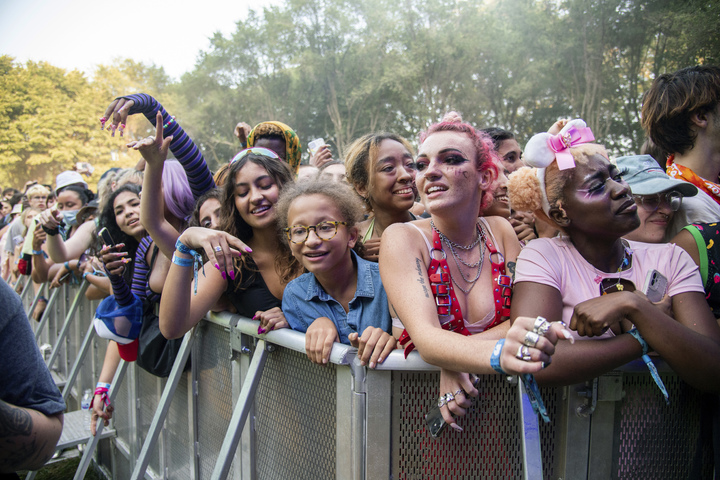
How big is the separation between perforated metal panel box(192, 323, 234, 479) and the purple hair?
3.26 feet

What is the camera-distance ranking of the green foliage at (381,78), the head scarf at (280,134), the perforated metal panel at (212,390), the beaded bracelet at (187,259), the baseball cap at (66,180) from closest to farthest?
1. the beaded bracelet at (187,259)
2. the perforated metal panel at (212,390)
3. the head scarf at (280,134)
4. the baseball cap at (66,180)
5. the green foliage at (381,78)

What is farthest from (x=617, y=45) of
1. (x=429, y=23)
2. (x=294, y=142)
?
(x=294, y=142)

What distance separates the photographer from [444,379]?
158 cm

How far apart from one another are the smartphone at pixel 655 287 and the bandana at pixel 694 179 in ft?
3.25

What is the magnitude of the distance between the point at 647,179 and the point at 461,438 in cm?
150

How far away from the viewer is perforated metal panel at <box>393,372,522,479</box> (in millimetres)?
1645

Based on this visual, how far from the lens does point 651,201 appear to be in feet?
7.33

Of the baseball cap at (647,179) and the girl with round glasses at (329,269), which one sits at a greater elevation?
the baseball cap at (647,179)

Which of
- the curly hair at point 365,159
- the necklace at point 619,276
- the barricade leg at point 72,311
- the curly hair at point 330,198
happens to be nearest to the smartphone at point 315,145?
the curly hair at point 365,159

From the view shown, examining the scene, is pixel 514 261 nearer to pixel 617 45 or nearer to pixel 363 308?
pixel 363 308

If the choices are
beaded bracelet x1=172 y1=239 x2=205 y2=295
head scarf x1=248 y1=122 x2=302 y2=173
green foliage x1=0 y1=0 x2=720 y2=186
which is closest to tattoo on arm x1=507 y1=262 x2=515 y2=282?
beaded bracelet x1=172 y1=239 x2=205 y2=295

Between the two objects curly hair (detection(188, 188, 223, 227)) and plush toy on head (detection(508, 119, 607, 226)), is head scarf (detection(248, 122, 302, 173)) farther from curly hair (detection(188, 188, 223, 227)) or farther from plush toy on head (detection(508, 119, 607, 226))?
plush toy on head (detection(508, 119, 607, 226))

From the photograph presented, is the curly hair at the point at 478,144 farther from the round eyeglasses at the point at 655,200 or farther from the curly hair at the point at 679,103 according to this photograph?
the curly hair at the point at 679,103

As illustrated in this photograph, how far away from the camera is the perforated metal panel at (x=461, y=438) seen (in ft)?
5.40
